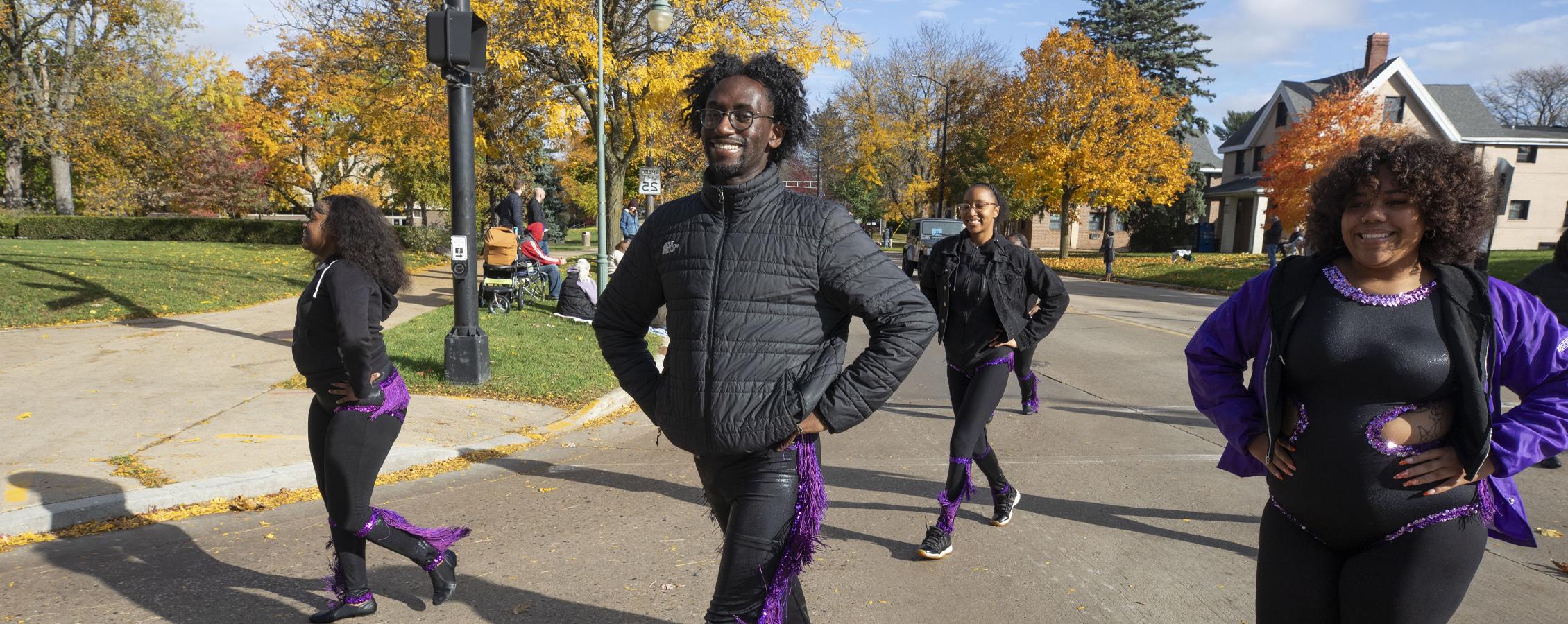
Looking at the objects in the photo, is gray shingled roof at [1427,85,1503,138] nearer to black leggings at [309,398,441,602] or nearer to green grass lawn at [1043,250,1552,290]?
green grass lawn at [1043,250,1552,290]

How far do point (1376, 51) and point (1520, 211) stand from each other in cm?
976

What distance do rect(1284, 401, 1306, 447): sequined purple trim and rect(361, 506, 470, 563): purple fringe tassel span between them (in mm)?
3266

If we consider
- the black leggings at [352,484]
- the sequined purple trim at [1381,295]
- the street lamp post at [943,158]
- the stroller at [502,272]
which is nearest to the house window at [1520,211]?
the street lamp post at [943,158]

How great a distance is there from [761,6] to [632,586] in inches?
585

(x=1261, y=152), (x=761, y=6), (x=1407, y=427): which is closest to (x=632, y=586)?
(x=1407, y=427)

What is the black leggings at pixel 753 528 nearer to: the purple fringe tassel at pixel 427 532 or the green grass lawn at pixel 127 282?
the purple fringe tassel at pixel 427 532

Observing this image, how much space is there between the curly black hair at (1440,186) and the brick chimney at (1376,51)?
47364 millimetres

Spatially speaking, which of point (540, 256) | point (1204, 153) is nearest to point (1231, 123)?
point (1204, 153)

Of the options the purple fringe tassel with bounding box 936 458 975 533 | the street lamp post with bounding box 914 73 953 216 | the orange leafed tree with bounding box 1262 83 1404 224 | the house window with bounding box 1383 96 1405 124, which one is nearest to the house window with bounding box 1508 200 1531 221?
the house window with bounding box 1383 96 1405 124

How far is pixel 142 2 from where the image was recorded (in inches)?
1153

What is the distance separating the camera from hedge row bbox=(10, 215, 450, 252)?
95.6 ft

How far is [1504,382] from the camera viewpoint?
7.17 feet

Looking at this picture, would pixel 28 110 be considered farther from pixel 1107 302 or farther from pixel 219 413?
pixel 1107 302

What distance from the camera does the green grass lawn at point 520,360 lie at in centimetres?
800
